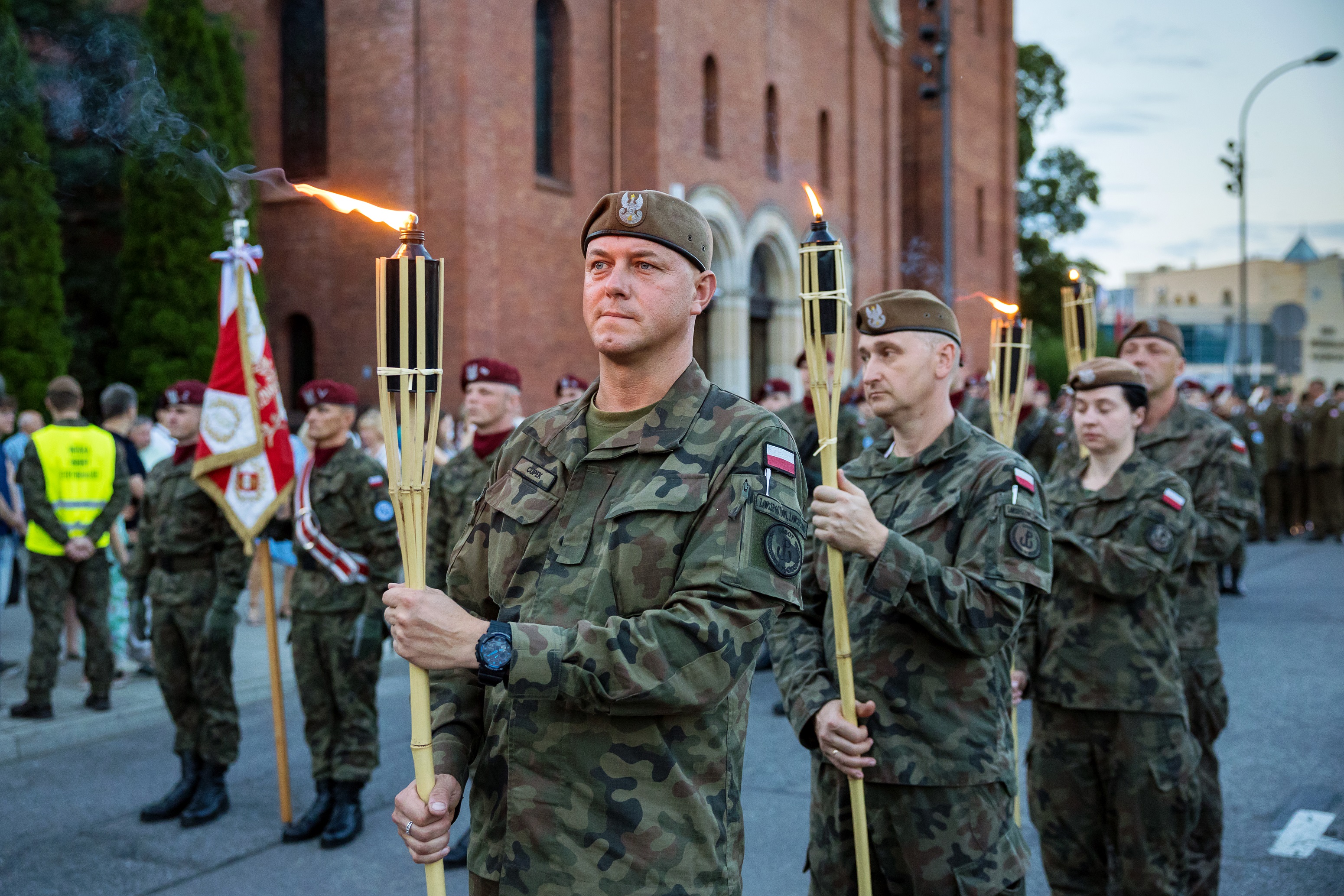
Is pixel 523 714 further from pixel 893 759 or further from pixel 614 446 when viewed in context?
pixel 893 759

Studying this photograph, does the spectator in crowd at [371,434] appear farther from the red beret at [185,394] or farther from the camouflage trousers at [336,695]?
the camouflage trousers at [336,695]

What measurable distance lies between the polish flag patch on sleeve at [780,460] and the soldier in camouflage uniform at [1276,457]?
1831 centimetres

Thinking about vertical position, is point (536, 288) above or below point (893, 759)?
above

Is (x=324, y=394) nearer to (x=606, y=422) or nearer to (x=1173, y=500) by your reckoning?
(x=606, y=422)

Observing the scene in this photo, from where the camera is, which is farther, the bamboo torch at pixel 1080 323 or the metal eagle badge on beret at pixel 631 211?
the bamboo torch at pixel 1080 323

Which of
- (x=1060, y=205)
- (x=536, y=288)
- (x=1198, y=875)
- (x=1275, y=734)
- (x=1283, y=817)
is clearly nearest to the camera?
(x=1198, y=875)

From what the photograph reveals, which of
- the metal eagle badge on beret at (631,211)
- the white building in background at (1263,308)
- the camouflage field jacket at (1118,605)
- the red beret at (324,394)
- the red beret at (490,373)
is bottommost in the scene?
the camouflage field jacket at (1118,605)

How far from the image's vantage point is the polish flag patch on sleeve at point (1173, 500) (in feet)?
13.6

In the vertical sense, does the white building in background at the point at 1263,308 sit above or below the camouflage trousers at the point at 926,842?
above

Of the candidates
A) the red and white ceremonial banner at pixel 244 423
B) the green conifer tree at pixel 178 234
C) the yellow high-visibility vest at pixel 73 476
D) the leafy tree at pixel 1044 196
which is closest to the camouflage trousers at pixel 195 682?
the red and white ceremonial banner at pixel 244 423

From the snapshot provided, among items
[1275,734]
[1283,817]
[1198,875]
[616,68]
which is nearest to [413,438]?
[1198,875]

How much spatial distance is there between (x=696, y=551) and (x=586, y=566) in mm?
228

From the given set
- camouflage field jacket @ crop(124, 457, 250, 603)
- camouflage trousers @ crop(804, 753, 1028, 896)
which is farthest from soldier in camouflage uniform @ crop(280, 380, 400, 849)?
camouflage trousers @ crop(804, 753, 1028, 896)

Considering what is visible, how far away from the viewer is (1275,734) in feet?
22.7
